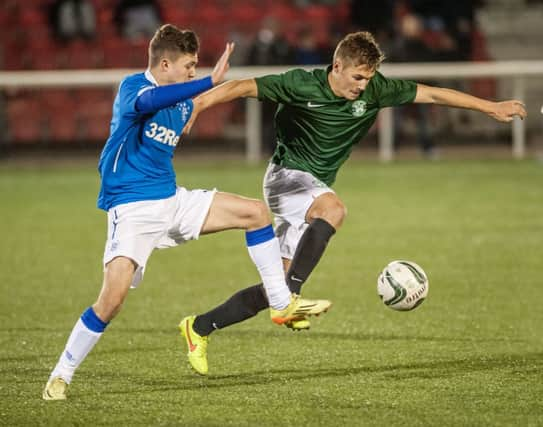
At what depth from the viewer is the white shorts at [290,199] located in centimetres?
733

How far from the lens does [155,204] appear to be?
21.2 ft

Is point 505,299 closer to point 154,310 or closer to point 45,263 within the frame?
point 154,310

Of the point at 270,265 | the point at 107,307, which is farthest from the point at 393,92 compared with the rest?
the point at 107,307

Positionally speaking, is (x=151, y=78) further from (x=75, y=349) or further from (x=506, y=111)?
(x=506, y=111)

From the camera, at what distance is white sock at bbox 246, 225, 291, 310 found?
668 centimetres

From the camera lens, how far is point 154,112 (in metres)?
6.32

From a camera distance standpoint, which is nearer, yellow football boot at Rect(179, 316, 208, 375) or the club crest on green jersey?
yellow football boot at Rect(179, 316, 208, 375)

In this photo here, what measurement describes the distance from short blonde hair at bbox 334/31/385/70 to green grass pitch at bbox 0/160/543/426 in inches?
69.8

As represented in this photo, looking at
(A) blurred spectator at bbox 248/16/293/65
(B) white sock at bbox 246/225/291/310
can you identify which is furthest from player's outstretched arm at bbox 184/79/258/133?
(A) blurred spectator at bbox 248/16/293/65

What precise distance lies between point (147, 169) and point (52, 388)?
126 centimetres

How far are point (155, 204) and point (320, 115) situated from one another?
1.41 meters

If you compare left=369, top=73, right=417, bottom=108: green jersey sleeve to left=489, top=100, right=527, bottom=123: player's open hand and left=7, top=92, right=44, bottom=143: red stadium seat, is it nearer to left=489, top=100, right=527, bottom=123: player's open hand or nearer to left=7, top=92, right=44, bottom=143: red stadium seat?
left=489, top=100, right=527, bottom=123: player's open hand

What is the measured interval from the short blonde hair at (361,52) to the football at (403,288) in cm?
123

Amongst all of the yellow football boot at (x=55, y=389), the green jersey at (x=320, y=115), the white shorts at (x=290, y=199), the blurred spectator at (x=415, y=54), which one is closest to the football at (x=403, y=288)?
the white shorts at (x=290, y=199)
